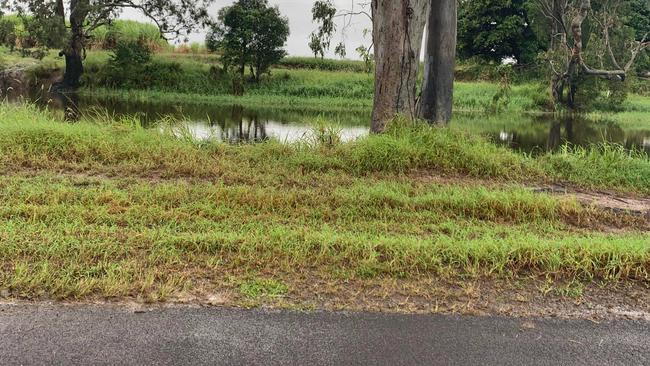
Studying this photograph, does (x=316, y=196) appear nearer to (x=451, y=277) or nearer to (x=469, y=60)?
(x=451, y=277)

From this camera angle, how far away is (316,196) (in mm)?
6133

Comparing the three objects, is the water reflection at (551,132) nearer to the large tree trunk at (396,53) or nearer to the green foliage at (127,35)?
the large tree trunk at (396,53)

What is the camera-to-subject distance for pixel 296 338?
10.6 feet

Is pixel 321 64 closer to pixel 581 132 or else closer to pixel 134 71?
pixel 134 71

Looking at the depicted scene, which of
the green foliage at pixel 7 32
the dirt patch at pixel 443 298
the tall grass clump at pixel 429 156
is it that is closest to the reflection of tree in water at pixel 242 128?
the tall grass clump at pixel 429 156

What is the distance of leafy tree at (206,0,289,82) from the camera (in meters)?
25.8

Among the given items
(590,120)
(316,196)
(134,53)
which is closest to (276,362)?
(316,196)

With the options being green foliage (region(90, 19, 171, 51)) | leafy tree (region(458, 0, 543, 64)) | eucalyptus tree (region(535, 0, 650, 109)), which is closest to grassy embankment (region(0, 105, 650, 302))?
eucalyptus tree (region(535, 0, 650, 109))

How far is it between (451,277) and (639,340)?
131 centimetres

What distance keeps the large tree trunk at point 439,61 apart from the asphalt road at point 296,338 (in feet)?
24.0

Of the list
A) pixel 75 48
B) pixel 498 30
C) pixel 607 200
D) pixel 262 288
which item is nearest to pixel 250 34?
pixel 75 48

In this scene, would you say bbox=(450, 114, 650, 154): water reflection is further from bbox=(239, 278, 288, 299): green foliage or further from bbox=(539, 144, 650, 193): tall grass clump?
bbox=(239, 278, 288, 299): green foliage

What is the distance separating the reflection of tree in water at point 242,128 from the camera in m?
12.6

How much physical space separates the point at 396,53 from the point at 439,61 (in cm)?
180
